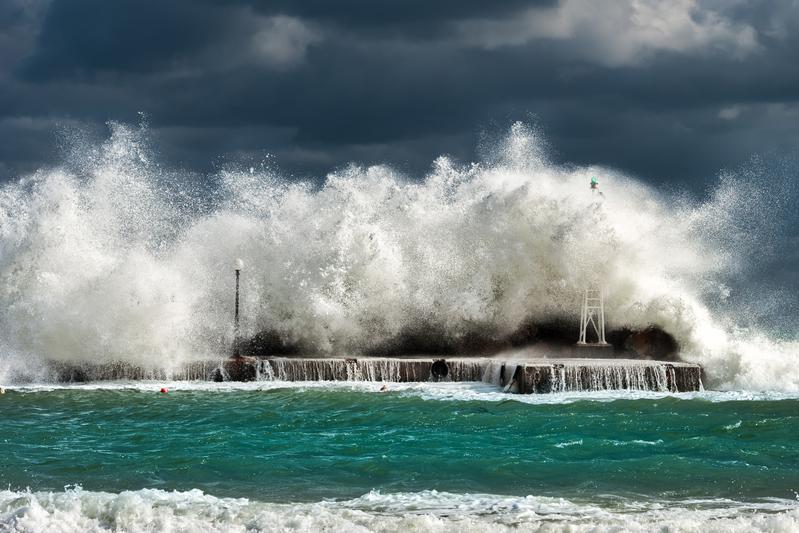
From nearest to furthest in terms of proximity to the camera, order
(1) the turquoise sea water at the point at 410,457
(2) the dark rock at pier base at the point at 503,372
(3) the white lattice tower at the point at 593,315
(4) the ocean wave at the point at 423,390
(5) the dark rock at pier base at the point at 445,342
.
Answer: (1) the turquoise sea water at the point at 410,457 → (4) the ocean wave at the point at 423,390 → (2) the dark rock at pier base at the point at 503,372 → (3) the white lattice tower at the point at 593,315 → (5) the dark rock at pier base at the point at 445,342

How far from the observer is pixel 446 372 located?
1850cm

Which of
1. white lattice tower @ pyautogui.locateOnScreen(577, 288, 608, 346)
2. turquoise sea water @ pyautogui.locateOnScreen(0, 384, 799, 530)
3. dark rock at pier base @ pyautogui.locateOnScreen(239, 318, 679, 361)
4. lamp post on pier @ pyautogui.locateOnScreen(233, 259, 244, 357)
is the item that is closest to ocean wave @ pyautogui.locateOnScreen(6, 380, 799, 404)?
turquoise sea water @ pyautogui.locateOnScreen(0, 384, 799, 530)

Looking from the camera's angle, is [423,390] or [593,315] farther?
[593,315]

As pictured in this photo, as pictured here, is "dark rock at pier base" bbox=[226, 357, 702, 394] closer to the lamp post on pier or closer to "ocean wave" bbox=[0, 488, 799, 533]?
the lamp post on pier

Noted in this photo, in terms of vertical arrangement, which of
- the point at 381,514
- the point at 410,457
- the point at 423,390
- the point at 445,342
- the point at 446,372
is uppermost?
the point at 445,342

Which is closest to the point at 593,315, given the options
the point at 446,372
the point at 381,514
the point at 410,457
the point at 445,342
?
the point at 445,342

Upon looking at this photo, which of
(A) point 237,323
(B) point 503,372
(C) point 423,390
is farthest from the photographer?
(A) point 237,323

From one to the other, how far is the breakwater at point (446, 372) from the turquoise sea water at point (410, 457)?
0.78 m

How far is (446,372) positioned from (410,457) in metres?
7.78

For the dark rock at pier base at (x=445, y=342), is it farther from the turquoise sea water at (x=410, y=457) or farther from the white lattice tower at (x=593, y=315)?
the turquoise sea water at (x=410, y=457)

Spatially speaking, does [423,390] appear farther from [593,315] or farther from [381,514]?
[381,514]

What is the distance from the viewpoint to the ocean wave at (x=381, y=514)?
7816 millimetres

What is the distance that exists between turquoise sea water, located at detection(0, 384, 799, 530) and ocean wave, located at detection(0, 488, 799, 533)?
0.03 m

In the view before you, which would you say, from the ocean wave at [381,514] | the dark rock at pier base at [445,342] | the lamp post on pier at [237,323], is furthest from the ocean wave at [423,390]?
the ocean wave at [381,514]
